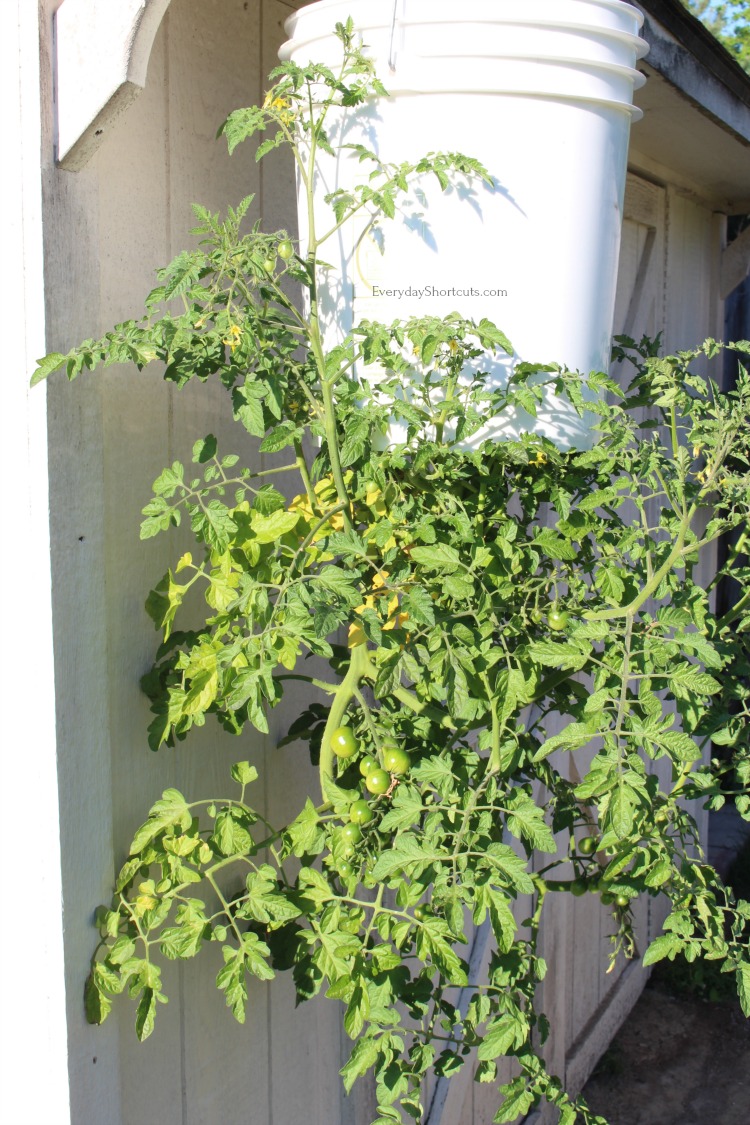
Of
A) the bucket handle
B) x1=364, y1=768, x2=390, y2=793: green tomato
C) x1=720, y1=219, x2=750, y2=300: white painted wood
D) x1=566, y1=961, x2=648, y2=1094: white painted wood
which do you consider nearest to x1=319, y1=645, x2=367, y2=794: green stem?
x1=364, y1=768, x2=390, y2=793: green tomato

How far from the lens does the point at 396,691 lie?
141 cm

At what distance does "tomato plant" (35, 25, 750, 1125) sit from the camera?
1.25 m

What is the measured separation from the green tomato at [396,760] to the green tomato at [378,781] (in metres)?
0.01

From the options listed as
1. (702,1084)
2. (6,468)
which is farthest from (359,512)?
(702,1084)

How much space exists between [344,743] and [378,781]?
0.08 metres

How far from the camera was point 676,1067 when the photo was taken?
12.5 ft

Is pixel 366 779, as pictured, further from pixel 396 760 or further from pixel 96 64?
pixel 96 64

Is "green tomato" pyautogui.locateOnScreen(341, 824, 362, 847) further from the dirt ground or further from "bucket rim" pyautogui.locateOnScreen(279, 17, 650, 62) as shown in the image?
the dirt ground

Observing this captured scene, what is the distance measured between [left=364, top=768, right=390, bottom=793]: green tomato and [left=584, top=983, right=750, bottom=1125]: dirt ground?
270 cm

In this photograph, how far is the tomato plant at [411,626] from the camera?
49.3 inches

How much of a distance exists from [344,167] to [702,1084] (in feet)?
11.3

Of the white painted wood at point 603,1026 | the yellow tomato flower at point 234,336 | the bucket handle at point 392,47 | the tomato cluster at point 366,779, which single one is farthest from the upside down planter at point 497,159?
the white painted wood at point 603,1026

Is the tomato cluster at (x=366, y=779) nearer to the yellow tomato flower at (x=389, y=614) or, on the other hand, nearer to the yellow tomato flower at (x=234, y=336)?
the yellow tomato flower at (x=389, y=614)

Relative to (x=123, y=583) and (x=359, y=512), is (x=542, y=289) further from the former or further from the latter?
(x=123, y=583)
